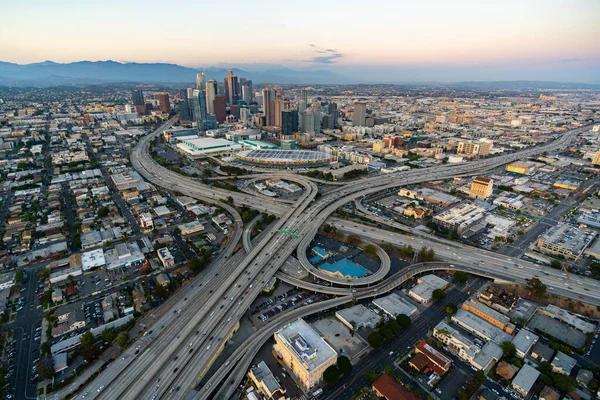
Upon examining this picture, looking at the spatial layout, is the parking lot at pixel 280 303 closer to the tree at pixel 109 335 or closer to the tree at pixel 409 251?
the tree at pixel 109 335

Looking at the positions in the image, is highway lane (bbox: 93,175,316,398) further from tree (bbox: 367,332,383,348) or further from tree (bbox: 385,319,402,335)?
tree (bbox: 385,319,402,335)

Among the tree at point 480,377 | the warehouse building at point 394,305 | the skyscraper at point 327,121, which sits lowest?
the tree at point 480,377

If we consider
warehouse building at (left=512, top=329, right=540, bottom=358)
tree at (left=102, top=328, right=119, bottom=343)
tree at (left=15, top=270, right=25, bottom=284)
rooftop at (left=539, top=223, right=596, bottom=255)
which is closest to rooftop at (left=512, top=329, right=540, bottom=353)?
warehouse building at (left=512, top=329, right=540, bottom=358)

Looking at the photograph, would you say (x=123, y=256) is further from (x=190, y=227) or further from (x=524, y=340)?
(x=524, y=340)

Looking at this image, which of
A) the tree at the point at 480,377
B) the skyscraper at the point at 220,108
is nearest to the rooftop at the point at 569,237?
the tree at the point at 480,377

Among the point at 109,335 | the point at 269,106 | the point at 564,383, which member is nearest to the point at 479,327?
the point at 564,383

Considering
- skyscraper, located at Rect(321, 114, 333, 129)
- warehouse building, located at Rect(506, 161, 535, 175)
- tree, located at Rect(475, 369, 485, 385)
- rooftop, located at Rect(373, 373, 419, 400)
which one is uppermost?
skyscraper, located at Rect(321, 114, 333, 129)
